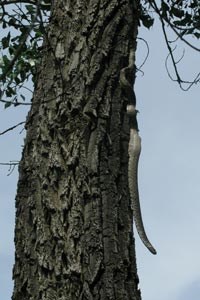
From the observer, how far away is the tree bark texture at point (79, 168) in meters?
1.95

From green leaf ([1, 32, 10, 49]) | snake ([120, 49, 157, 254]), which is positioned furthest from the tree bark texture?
green leaf ([1, 32, 10, 49])

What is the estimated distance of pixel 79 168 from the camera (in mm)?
2055

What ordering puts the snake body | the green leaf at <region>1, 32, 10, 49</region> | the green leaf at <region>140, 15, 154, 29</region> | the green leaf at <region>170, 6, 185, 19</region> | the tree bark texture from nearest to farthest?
the tree bark texture
the snake body
the green leaf at <region>140, 15, 154, 29</region>
the green leaf at <region>170, 6, 185, 19</region>
the green leaf at <region>1, 32, 10, 49</region>

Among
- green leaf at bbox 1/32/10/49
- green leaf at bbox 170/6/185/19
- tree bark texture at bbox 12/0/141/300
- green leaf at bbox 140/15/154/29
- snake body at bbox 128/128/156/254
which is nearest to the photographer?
tree bark texture at bbox 12/0/141/300

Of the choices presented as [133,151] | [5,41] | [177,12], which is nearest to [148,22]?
[177,12]

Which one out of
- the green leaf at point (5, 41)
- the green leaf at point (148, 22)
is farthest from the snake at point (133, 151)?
the green leaf at point (5, 41)

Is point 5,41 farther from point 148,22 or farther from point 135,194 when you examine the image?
point 135,194

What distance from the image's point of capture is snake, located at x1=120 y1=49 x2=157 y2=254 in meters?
2.08

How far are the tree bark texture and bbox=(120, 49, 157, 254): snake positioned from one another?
0.02 metres

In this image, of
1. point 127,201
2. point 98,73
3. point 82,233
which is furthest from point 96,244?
point 98,73

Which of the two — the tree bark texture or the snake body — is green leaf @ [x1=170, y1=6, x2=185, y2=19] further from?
the snake body

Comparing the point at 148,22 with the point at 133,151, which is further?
the point at 148,22

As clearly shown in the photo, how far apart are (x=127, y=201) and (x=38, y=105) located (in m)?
0.39

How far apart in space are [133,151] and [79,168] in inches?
7.1
